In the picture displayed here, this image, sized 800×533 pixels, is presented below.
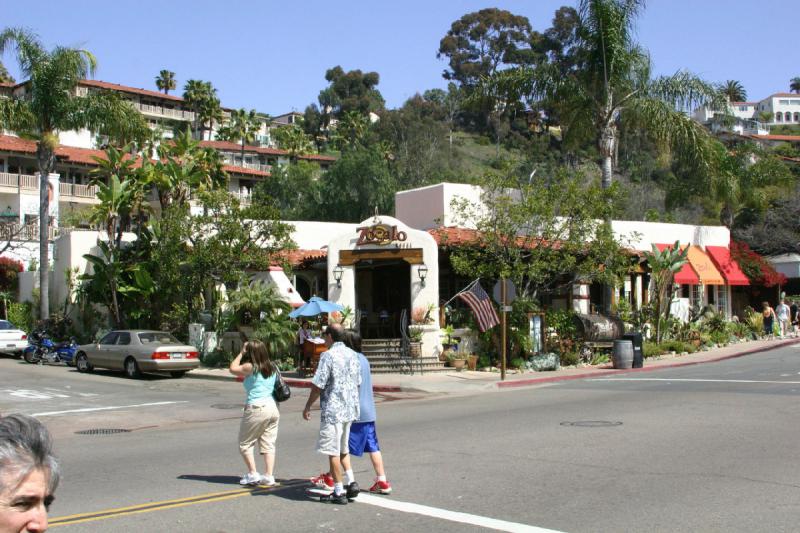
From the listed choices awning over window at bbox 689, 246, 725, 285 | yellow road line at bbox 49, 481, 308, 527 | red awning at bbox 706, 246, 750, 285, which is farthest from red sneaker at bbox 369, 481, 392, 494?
red awning at bbox 706, 246, 750, 285

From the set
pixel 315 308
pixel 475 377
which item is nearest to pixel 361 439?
pixel 475 377

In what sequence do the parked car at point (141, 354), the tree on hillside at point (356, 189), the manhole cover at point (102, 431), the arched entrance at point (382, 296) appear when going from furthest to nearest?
the tree on hillside at point (356, 189)
the arched entrance at point (382, 296)
the parked car at point (141, 354)
the manhole cover at point (102, 431)

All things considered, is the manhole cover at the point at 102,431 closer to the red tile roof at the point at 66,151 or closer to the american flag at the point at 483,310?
the american flag at the point at 483,310

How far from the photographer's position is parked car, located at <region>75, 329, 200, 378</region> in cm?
2342

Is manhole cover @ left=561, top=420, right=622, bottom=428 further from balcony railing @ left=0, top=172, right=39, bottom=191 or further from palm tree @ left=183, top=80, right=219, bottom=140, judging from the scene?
palm tree @ left=183, top=80, right=219, bottom=140

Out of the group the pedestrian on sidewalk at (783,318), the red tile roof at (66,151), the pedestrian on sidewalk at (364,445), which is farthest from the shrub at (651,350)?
the red tile roof at (66,151)

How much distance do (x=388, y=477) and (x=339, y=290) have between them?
16644 mm

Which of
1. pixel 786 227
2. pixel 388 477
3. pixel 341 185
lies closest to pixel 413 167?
pixel 341 185

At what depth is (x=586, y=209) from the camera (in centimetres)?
2528

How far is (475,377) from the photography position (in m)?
22.5

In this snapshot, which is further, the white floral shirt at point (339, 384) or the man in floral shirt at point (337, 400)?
the white floral shirt at point (339, 384)

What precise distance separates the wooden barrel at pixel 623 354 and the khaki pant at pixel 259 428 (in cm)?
1767

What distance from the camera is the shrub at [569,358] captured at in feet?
84.0

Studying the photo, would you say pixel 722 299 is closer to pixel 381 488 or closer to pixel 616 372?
pixel 616 372
